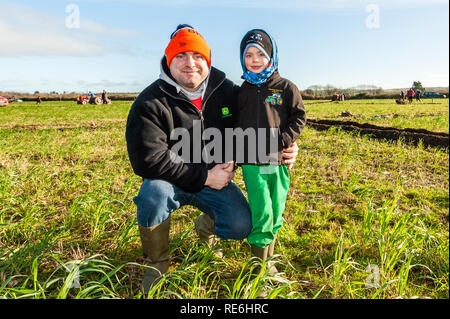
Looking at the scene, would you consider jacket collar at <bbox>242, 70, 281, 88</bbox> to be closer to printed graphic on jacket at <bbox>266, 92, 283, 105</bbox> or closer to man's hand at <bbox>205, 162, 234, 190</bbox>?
printed graphic on jacket at <bbox>266, 92, 283, 105</bbox>

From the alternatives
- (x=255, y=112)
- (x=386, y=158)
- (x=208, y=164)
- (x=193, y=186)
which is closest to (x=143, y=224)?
(x=193, y=186)

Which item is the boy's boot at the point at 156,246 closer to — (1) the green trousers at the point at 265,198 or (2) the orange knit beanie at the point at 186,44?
(1) the green trousers at the point at 265,198

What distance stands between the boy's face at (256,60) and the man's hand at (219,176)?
0.84m

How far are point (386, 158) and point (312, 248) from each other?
13.0 ft

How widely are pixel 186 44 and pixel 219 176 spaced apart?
1.09 m

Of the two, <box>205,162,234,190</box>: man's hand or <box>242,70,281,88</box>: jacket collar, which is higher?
<box>242,70,281,88</box>: jacket collar

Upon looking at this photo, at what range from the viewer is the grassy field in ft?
6.48

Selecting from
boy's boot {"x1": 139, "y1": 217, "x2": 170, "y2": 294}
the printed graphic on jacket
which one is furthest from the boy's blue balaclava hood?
boy's boot {"x1": 139, "y1": 217, "x2": 170, "y2": 294}

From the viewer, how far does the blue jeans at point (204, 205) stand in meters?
2.16

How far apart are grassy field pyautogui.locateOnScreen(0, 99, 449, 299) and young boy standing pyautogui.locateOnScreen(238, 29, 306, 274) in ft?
1.46

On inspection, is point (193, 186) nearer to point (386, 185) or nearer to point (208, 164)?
point (208, 164)

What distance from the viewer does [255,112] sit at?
2.47 meters

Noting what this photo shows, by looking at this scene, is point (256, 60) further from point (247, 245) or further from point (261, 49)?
point (247, 245)

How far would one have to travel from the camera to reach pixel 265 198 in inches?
89.9
